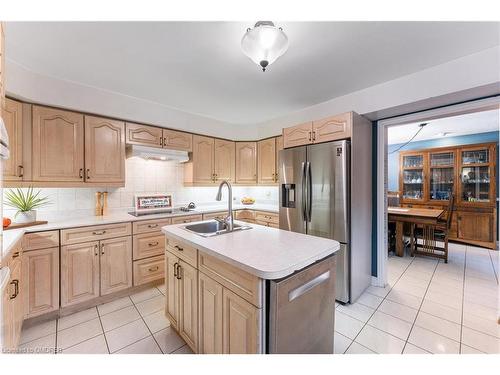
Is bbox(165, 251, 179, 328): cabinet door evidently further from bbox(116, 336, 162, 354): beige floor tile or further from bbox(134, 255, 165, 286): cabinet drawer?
bbox(134, 255, 165, 286): cabinet drawer

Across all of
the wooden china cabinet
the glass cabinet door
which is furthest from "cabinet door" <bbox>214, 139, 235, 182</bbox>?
the glass cabinet door

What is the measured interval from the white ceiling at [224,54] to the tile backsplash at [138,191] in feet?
3.54

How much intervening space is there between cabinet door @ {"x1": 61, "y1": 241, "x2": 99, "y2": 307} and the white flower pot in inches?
17.7

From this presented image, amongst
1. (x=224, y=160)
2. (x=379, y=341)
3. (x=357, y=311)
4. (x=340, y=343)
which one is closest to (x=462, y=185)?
(x=357, y=311)

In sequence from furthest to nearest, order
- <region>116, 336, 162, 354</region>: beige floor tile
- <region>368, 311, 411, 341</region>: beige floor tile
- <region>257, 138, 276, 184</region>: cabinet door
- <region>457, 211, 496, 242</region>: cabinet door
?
<region>457, 211, 496, 242</region>: cabinet door
<region>257, 138, 276, 184</region>: cabinet door
<region>368, 311, 411, 341</region>: beige floor tile
<region>116, 336, 162, 354</region>: beige floor tile

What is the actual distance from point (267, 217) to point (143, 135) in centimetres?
215

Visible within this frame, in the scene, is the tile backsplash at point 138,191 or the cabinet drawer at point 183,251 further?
the tile backsplash at point 138,191

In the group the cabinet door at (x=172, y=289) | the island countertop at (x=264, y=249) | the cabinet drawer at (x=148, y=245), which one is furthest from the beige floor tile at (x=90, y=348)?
the island countertop at (x=264, y=249)

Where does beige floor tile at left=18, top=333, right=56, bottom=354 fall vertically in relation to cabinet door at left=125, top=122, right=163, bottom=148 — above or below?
below

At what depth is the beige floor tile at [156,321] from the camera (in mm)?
1885

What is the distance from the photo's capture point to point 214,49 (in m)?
1.72

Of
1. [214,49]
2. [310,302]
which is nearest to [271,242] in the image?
[310,302]

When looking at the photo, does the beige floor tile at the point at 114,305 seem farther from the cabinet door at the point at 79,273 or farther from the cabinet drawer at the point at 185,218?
the cabinet drawer at the point at 185,218

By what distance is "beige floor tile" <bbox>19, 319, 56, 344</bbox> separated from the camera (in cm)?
176
